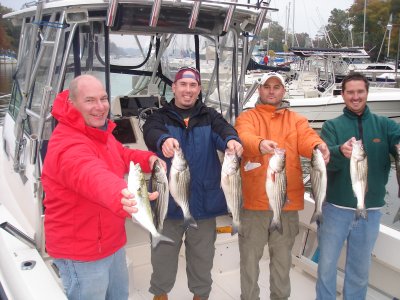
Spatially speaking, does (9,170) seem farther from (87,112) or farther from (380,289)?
(380,289)

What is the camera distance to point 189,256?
3.16 meters

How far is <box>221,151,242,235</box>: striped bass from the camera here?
2.55m

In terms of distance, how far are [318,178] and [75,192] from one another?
158cm

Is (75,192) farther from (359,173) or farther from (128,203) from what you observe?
(359,173)

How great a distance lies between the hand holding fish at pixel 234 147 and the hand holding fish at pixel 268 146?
168 millimetres

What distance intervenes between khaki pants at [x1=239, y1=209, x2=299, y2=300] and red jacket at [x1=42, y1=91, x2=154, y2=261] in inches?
45.4

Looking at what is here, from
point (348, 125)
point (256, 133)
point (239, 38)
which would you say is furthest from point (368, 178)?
point (239, 38)

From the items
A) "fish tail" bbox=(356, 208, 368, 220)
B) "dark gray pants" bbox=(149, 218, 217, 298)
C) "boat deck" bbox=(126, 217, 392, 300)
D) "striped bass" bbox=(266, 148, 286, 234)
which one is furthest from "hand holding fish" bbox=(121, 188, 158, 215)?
"boat deck" bbox=(126, 217, 392, 300)

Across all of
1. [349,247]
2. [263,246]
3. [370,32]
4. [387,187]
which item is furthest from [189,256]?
[370,32]

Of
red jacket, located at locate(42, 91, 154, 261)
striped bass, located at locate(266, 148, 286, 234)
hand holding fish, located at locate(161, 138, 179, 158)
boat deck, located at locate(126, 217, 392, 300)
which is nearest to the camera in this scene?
red jacket, located at locate(42, 91, 154, 261)

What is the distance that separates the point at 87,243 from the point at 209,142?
1.19 metres

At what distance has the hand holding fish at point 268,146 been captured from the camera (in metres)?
2.64

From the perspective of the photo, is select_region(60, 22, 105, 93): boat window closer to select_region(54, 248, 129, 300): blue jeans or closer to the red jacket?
the red jacket

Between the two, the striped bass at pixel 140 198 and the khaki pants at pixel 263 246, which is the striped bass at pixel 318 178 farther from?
the striped bass at pixel 140 198
